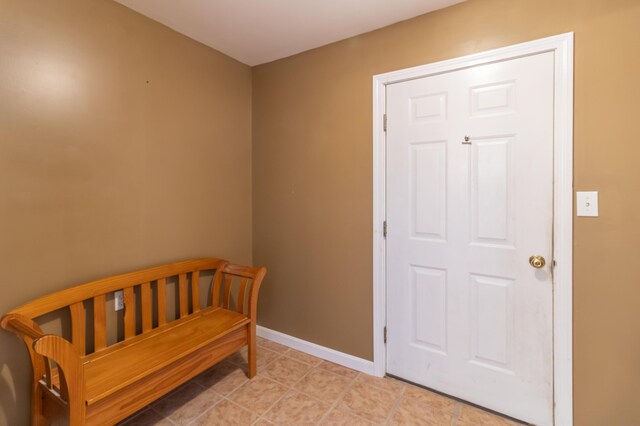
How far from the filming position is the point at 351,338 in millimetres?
2248

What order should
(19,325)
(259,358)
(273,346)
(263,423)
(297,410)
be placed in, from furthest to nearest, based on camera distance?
(273,346) → (259,358) → (297,410) → (263,423) → (19,325)

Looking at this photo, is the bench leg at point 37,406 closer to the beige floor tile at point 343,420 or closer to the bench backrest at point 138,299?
the bench backrest at point 138,299

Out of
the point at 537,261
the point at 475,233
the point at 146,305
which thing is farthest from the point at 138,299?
the point at 537,261

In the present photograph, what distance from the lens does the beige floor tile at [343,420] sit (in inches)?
66.6

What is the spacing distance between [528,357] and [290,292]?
173cm

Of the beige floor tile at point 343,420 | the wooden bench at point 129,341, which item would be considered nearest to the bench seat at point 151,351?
the wooden bench at point 129,341

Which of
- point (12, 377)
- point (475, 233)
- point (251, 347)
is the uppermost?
point (475, 233)

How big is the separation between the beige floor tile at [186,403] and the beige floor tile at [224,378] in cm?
5

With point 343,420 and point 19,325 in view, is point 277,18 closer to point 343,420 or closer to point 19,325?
point 19,325

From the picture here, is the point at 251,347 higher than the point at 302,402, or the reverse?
the point at 251,347

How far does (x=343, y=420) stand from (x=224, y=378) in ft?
3.05

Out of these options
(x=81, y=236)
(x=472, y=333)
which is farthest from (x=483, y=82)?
(x=81, y=236)

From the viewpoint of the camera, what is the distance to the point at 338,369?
223 cm

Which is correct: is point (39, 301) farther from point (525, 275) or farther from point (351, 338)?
point (525, 275)
